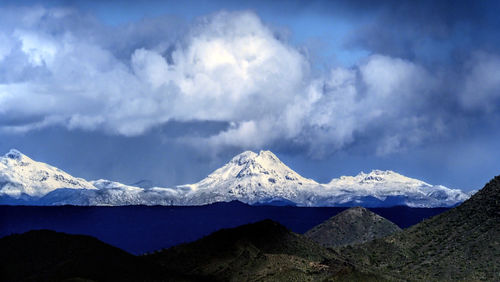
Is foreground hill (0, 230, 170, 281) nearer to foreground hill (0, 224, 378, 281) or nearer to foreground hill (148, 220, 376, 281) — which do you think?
foreground hill (0, 224, 378, 281)

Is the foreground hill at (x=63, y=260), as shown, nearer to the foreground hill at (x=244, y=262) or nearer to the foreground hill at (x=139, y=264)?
the foreground hill at (x=139, y=264)

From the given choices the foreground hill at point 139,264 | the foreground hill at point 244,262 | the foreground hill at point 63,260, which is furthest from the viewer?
the foreground hill at point 244,262

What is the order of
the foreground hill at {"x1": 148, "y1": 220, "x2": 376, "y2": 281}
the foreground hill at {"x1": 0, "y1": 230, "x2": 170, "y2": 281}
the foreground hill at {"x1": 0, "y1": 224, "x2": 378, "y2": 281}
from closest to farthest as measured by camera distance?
the foreground hill at {"x1": 0, "y1": 230, "x2": 170, "y2": 281} → the foreground hill at {"x1": 0, "y1": 224, "x2": 378, "y2": 281} → the foreground hill at {"x1": 148, "y1": 220, "x2": 376, "y2": 281}

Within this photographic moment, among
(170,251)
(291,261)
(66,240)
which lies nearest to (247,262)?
(291,261)

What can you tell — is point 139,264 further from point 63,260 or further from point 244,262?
point 244,262

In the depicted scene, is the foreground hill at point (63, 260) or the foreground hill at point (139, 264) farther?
the foreground hill at point (139, 264)

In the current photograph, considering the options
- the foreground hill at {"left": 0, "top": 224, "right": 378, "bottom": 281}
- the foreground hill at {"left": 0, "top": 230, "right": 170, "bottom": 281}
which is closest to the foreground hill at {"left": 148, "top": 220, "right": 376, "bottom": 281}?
the foreground hill at {"left": 0, "top": 224, "right": 378, "bottom": 281}

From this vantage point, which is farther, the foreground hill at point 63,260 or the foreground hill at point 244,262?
the foreground hill at point 244,262

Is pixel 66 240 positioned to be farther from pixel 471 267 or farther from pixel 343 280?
pixel 471 267

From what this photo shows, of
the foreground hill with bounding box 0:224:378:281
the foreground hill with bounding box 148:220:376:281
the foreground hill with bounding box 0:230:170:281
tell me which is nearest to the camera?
the foreground hill with bounding box 0:230:170:281

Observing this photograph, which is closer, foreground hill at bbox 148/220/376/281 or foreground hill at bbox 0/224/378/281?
foreground hill at bbox 0/224/378/281

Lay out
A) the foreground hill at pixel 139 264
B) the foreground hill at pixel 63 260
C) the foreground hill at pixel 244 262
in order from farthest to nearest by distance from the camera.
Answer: the foreground hill at pixel 244 262 < the foreground hill at pixel 139 264 < the foreground hill at pixel 63 260

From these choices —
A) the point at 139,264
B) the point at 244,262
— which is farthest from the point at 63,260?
the point at 244,262

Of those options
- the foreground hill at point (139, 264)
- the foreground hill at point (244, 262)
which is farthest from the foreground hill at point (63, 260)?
the foreground hill at point (244, 262)
